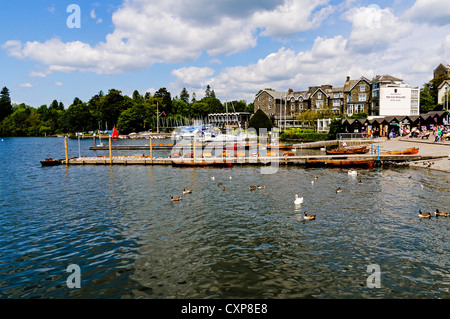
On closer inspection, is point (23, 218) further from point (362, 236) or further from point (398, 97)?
point (398, 97)

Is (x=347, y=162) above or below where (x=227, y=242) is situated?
above

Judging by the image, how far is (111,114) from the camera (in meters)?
160

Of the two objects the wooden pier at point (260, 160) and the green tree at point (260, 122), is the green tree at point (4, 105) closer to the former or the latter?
the green tree at point (260, 122)

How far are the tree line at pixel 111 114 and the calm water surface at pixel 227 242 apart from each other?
12555 cm

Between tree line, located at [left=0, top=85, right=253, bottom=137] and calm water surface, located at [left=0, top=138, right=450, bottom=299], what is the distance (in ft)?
412

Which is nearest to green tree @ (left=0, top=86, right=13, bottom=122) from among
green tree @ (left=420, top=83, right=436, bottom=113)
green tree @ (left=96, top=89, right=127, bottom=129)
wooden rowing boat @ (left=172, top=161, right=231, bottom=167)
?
green tree @ (left=96, top=89, right=127, bottom=129)

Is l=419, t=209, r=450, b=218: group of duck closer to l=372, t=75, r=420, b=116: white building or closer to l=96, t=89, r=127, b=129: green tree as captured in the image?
l=372, t=75, r=420, b=116: white building

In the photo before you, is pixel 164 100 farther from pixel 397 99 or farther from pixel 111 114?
pixel 397 99

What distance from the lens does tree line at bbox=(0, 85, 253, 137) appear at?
157m

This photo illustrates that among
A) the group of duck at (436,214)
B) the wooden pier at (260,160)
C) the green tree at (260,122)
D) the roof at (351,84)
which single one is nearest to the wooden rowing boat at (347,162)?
the wooden pier at (260,160)

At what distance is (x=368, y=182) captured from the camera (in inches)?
1203

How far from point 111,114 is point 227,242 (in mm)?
158377

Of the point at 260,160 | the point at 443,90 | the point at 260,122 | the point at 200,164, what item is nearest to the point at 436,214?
the point at 260,160

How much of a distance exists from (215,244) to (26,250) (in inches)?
374
